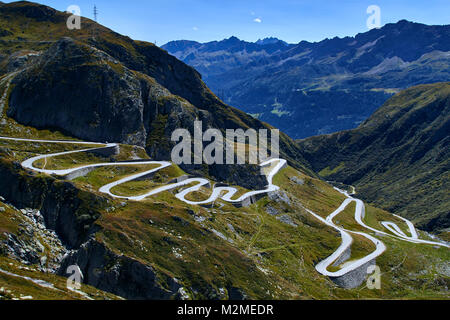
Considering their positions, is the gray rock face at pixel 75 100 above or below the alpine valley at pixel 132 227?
above

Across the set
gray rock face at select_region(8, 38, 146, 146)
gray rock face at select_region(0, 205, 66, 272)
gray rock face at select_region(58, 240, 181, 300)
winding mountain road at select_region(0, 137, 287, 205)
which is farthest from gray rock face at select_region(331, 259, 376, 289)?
Answer: gray rock face at select_region(8, 38, 146, 146)

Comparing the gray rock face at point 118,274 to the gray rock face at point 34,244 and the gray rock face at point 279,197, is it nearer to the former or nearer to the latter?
the gray rock face at point 34,244

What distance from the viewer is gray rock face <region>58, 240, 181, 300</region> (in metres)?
78.9

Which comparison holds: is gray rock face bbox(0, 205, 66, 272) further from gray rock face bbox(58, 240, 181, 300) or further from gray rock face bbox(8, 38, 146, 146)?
gray rock face bbox(8, 38, 146, 146)

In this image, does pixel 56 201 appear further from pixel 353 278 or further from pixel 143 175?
pixel 353 278

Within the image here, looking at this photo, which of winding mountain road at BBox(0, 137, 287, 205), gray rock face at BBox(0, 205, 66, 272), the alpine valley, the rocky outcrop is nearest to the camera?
gray rock face at BBox(0, 205, 66, 272)

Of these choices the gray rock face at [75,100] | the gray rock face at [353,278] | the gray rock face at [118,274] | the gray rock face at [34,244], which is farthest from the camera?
the gray rock face at [75,100]

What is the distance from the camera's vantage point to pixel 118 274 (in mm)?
79562

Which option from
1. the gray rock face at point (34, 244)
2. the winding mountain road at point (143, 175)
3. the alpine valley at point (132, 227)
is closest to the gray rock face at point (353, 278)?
the alpine valley at point (132, 227)

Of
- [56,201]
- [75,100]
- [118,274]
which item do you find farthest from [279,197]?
[118,274]

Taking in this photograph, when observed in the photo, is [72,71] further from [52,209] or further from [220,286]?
[220,286]

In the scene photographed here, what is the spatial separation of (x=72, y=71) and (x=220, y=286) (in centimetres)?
14699

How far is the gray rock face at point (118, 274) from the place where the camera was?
7894cm
